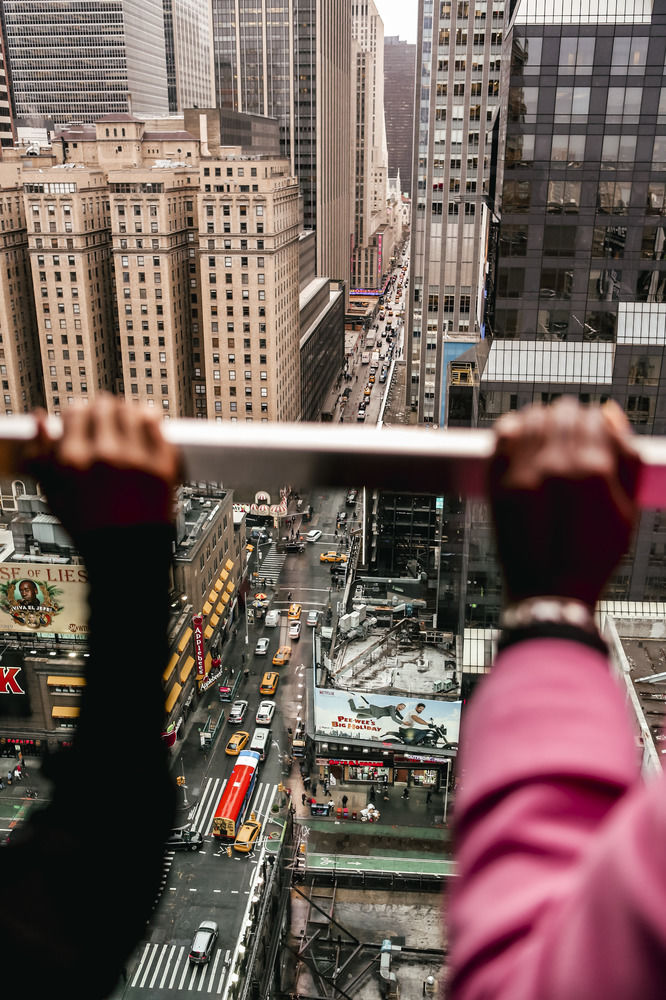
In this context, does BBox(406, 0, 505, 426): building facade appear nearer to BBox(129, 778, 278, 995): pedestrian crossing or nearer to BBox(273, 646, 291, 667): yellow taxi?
BBox(273, 646, 291, 667): yellow taxi

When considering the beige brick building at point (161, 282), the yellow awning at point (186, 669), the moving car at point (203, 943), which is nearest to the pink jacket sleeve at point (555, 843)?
the moving car at point (203, 943)

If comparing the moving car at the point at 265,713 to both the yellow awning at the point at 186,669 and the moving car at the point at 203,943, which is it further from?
the moving car at the point at 203,943

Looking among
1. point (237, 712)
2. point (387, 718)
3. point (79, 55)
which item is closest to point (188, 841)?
point (237, 712)

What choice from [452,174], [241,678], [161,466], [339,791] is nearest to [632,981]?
[161,466]

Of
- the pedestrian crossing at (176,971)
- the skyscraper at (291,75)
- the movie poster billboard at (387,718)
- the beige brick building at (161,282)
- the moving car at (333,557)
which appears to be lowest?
the pedestrian crossing at (176,971)

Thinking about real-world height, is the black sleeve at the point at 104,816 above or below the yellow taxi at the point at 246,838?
above

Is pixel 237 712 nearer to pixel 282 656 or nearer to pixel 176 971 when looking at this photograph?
pixel 282 656

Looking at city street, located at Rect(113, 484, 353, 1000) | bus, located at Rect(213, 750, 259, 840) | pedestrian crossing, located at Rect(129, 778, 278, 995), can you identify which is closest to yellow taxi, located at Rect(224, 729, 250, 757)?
city street, located at Rect(113, 484, 353, 1000)
